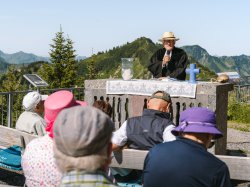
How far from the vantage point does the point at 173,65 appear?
7270 mm

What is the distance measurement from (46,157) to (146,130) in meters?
1.27

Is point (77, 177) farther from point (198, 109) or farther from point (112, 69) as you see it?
point (112, 69)

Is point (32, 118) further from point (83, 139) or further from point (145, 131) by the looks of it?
point (83, 139)

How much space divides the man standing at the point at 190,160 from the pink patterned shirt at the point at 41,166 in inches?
24.1

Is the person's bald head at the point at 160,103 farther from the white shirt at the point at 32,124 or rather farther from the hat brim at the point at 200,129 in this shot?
the white shirt at the point at 32,124

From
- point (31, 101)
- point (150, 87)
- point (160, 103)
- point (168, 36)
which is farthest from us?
point (168, 36)

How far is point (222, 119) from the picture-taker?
6.87 metres

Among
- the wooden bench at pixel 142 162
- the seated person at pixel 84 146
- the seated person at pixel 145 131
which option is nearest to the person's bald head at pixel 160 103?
the seated person at pixel 145 131

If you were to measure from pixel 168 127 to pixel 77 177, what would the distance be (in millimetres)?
1959

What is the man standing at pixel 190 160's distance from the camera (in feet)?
8.59

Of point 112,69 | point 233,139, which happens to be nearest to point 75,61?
point 233,139

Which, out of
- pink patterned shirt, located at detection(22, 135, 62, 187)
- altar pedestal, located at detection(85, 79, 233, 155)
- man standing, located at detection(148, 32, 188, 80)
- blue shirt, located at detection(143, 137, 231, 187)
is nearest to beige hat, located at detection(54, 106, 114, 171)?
pink patterned shirt, located at detection(22, 135, 62, 187)

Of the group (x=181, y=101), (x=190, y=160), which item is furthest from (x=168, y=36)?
(x=190, y=160)

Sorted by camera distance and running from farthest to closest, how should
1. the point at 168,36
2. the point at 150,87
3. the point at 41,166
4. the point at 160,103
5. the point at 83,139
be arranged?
the point at 168,36
the point at 150,87
the point at 160,103
the point at 41,166
the point at 83,139
